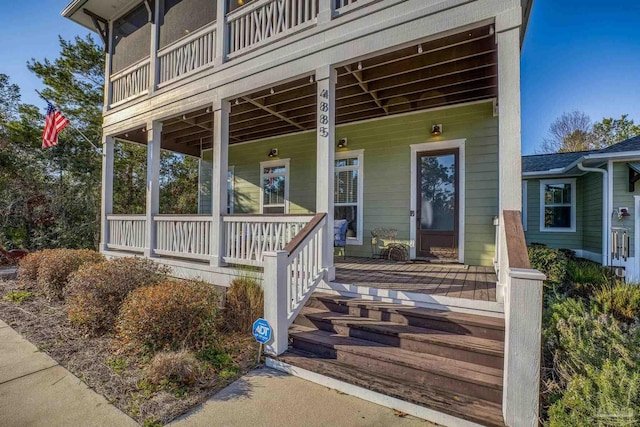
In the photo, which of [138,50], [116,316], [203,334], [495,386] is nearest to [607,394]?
[495,386]

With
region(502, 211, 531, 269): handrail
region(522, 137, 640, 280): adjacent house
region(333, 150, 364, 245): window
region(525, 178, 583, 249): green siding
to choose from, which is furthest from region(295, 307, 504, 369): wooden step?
region(525, 178, 583, 249): green siding

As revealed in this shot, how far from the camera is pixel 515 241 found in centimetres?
262

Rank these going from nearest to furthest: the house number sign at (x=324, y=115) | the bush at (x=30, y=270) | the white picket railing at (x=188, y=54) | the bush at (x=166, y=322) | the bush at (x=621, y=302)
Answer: the bush at (x=166, y=322) < the bush at (x=621, y=302) < the house number sign at (x=324, y=115) < the white picket railing at (x=188, y=54) < the bush at (x=30, y=270)

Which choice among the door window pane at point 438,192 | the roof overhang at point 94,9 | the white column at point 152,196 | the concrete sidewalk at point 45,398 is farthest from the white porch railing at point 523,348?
the roof overhang at point 94,9

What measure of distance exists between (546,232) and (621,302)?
18.8 ft

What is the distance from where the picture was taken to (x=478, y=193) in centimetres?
558

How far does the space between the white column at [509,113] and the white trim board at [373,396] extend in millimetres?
1304

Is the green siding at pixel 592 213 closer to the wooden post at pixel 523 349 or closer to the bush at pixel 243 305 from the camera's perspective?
the wooden post at pixel 523 349

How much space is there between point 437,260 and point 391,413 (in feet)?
12.8

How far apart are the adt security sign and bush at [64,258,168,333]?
2.15 meters

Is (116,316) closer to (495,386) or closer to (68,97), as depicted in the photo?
(495,386)

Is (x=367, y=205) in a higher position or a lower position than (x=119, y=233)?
higher

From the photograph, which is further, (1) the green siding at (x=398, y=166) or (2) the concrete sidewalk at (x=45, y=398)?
(1) the green siding at (x=398, y=166)

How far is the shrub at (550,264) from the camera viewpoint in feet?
14.7
